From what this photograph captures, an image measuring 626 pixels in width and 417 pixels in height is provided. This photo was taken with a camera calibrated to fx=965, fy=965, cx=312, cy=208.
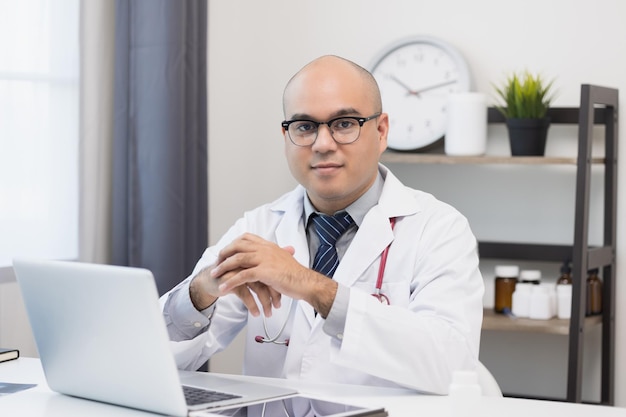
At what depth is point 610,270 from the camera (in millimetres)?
2879

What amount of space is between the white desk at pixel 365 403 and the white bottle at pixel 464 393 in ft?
0.19

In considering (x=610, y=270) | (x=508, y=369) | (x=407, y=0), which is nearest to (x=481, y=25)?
(x=407, y=0)

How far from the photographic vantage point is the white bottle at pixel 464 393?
4.39 feet

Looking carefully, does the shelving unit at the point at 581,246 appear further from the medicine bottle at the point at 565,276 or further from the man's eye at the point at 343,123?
the man's eye at the point at 343,123

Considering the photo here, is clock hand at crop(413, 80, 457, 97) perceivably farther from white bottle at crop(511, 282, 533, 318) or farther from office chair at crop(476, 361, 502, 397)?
office chair at crop(476, 361, 502, 397)

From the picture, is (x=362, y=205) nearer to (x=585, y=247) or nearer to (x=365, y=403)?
(x=365, y=403)

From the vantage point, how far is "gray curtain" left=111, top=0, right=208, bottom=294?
2.69 meters

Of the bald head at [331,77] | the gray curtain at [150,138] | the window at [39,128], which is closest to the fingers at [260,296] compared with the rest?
the bald head at [331,77]

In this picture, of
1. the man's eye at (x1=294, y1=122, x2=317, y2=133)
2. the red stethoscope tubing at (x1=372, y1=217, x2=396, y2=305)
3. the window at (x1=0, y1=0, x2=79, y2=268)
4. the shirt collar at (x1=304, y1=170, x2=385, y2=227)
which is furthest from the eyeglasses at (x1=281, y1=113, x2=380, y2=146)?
the window at (x1=0, y1=0, x2=79, y2=268)

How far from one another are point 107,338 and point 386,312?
478 millimetres

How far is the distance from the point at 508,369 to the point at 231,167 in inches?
44.3

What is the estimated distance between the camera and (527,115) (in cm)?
286

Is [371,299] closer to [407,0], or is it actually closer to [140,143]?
[140,143]

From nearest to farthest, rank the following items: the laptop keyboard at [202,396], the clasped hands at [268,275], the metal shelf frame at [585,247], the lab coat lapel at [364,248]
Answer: the laptop keyboard at [202,396] < the clasped hands at [268,275] < the lab coat lapel at [364,248] < the metal shelf frame at [585,247]
